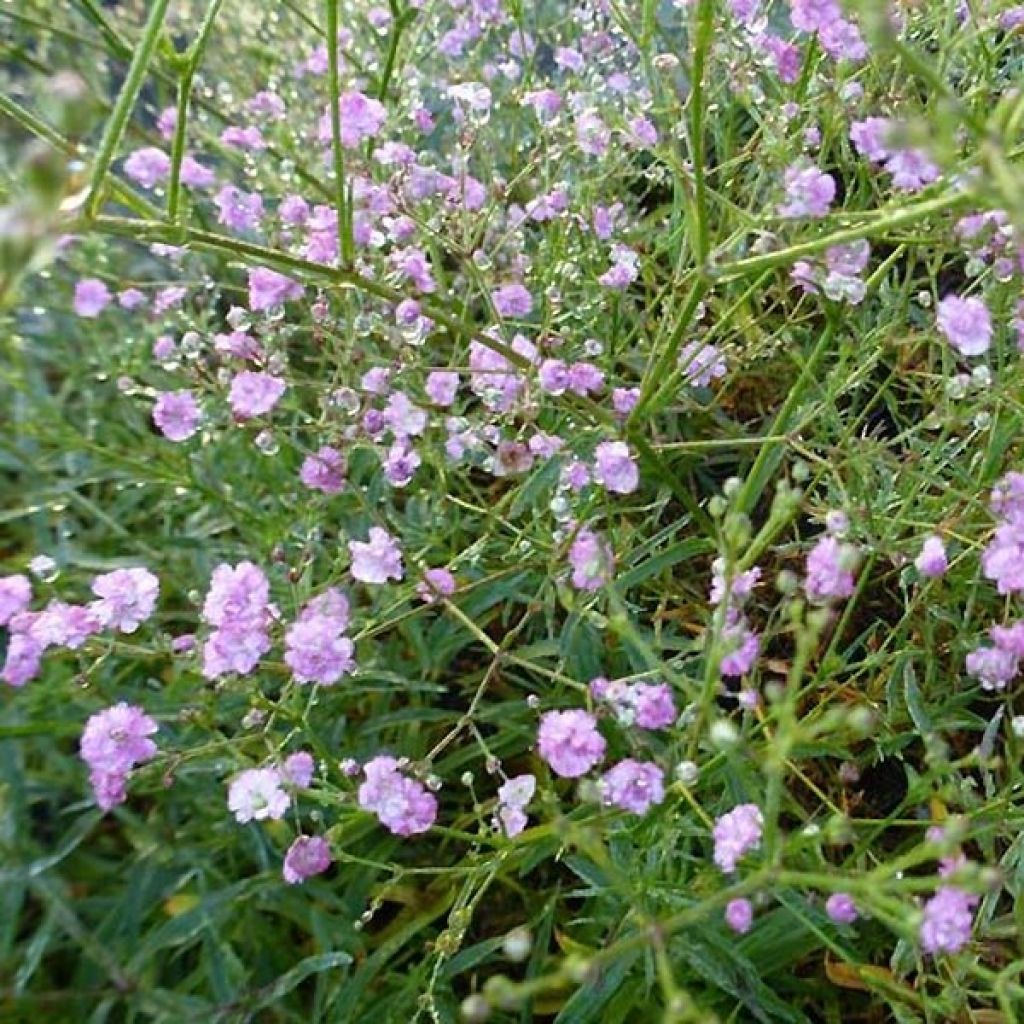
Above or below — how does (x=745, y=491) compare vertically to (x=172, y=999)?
above

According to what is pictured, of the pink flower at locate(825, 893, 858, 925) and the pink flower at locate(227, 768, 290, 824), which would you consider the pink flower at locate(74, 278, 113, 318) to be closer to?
the pink flower at locate(227, 768, 290, 824)

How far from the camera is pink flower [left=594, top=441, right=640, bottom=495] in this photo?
1198 millimetres

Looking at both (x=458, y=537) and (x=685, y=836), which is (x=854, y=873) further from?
(x=458, y=537)

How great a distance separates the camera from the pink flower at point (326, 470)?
1.30 meters

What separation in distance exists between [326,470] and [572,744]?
1.28ft

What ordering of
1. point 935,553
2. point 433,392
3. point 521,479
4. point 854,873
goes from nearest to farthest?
point 854,873, point 935,553, point 433,392, point 521,479

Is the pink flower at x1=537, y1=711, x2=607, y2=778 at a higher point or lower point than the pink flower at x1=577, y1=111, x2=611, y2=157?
lower

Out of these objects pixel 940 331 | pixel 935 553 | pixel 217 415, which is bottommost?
pixel 217 415

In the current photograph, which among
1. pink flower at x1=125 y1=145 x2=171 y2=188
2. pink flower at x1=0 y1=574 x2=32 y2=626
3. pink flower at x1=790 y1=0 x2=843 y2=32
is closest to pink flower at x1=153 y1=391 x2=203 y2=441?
pink flower at x1=0 y1=574 x2=32 y2=626

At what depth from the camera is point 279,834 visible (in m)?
1.49

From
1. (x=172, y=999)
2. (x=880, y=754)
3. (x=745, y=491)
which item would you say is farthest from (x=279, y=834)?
(x=745, y=491)

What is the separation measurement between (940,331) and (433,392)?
458 millimetres

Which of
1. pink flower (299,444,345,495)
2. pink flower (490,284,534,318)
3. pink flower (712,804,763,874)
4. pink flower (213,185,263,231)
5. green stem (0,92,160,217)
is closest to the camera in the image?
pink flower (712,804,763,874)

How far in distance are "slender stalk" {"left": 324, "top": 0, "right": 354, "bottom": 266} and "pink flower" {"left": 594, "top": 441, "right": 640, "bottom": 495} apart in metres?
0.26
